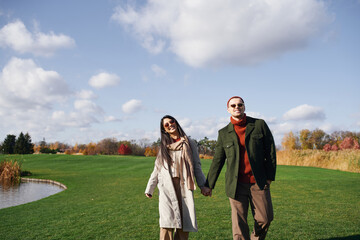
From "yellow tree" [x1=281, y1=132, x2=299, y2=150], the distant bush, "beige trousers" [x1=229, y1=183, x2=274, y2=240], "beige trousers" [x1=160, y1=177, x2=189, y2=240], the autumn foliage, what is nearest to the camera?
"beige trousers" [x1=229, y1=183, x2=274, y2=240]

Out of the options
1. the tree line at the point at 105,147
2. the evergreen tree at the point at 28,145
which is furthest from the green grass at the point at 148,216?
the evergreen tree at the point at 28,145

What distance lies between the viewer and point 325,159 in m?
21.3

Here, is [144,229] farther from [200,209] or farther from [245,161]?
[245,161]

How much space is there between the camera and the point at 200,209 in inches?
291


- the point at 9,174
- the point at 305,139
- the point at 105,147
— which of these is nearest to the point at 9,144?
the point at 105,147

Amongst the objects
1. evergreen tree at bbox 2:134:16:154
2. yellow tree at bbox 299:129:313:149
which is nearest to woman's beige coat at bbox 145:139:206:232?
evergreen tree at bbox 2:134:16:154

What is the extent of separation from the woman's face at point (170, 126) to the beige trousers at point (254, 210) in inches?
44.7

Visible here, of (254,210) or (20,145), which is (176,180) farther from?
(20,145)

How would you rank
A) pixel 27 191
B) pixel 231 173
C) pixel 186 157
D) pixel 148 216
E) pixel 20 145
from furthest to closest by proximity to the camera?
pixel 20 145 → pixel 27 191 → pixel 148 216 → pixel 186 157 → pixel 231 173

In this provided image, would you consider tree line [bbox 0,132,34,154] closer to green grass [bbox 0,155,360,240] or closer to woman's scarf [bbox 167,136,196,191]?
green grass [bbox 0,155,360,240]

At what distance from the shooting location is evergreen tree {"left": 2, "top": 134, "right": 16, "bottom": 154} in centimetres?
4191

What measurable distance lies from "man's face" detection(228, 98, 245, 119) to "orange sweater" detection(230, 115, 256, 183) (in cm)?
11

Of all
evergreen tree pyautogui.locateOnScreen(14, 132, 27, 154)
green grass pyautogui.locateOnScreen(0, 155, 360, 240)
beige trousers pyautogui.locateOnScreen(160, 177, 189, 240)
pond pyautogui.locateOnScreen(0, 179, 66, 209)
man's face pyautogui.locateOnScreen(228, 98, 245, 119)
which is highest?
evergreen tree pyautogui.locateOnScreen(14, 132, 27, 154)

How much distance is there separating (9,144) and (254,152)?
152 feet
